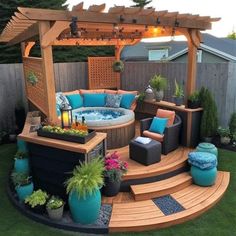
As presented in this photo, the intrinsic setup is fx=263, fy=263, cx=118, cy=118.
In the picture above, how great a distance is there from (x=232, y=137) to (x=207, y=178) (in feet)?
8.91

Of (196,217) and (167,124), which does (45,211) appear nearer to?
(196,217)

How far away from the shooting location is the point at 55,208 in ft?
14.5

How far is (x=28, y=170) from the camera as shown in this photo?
17.9 ft

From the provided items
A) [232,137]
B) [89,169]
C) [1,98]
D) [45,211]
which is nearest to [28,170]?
[45,211]

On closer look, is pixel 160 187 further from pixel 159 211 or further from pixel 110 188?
pixel 110 188

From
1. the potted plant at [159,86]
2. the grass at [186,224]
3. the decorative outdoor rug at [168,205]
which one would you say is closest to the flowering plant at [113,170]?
the decorative outdoor rug at [168,205]

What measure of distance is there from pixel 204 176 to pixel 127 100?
4251 millimetres

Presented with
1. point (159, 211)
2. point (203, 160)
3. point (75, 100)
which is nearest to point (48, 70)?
point (159, 211)

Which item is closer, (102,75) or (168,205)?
(168,205)

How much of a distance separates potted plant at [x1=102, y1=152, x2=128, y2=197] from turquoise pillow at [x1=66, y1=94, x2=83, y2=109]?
4476 mm

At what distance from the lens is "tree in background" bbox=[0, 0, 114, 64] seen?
15.8 metres

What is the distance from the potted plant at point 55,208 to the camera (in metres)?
4.41

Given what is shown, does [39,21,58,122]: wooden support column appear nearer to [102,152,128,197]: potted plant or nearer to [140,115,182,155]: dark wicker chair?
[102,152,128,197]: potted plant

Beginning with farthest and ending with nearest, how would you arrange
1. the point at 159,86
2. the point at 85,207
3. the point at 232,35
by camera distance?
1. the point at 232,35
2. the point at 159,86
3. the point at 85,207
